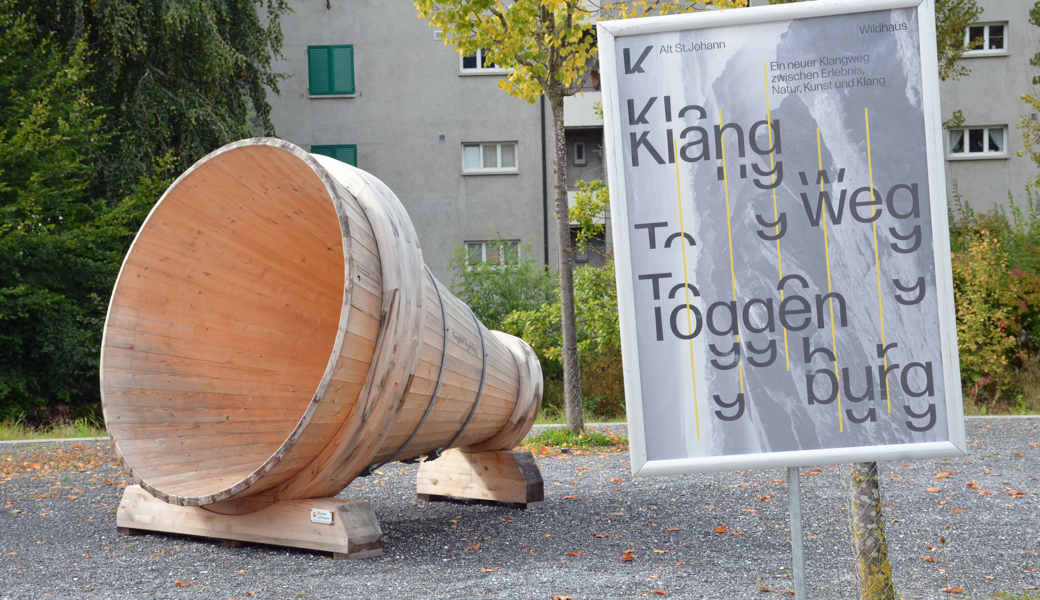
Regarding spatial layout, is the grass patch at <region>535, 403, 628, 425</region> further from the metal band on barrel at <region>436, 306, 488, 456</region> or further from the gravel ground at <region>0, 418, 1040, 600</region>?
the metal band on barrel at <region>436, 306, 488, 456</region>

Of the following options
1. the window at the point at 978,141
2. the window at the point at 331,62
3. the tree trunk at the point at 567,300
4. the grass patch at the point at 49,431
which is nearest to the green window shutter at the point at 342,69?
the window at the point at 331,62

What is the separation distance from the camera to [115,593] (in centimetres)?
376

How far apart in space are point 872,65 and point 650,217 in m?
0.85

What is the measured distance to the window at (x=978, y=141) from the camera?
19.6 meters

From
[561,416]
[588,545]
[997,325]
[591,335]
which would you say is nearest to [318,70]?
[591,335]

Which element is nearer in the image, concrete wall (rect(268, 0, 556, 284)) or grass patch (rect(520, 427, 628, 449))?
grass patch (rect(520, 427, 628, 449))

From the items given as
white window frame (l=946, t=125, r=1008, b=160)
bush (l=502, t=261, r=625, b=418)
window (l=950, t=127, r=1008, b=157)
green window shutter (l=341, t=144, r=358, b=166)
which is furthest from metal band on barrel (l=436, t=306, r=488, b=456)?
window (l=950, t=127, r=1008, b=157)

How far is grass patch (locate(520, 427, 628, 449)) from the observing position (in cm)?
891

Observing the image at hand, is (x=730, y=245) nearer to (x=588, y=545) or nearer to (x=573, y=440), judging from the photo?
(x=588, y=545)

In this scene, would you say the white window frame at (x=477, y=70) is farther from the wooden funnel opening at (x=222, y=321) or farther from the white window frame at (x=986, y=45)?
the wooden funnel opening at (x=222, y=321)

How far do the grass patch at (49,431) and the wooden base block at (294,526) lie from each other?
6.74 metres

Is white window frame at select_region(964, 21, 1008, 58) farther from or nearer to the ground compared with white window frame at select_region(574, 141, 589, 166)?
farther from the ground

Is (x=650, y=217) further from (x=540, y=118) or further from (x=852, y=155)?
(x=540, y=118)

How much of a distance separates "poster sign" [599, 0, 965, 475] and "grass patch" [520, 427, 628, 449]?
628 centimetres
